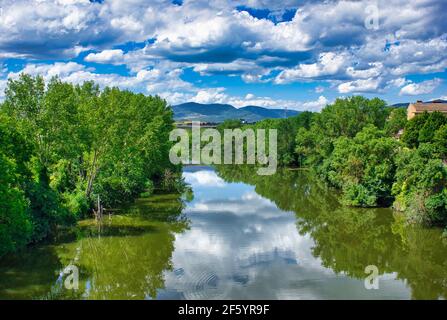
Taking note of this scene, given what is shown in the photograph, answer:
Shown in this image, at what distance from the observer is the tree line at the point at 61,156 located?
23406mm

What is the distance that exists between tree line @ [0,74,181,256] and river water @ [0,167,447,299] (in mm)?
2029

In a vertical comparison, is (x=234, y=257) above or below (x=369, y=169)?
below

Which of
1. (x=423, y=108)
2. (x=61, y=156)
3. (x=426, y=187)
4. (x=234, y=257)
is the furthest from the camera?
(x=423, y=108)

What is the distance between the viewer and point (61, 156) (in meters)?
35.3

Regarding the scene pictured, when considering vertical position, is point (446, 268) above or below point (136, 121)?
below

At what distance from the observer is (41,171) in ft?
95.3

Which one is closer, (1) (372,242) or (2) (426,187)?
(1) (372,242)

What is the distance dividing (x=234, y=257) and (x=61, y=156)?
16393 millimetres

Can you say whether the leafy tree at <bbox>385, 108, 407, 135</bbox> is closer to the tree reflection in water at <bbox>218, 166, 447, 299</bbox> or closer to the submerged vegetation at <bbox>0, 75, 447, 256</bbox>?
the submerged vegetation at <bbox>0, 75, 447, 256</bbox>

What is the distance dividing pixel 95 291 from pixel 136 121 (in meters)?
29.2

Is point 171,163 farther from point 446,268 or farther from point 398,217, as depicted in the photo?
point 446,268

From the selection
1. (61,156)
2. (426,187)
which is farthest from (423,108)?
(61,156)

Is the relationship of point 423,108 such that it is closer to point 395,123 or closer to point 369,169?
point 395,123
